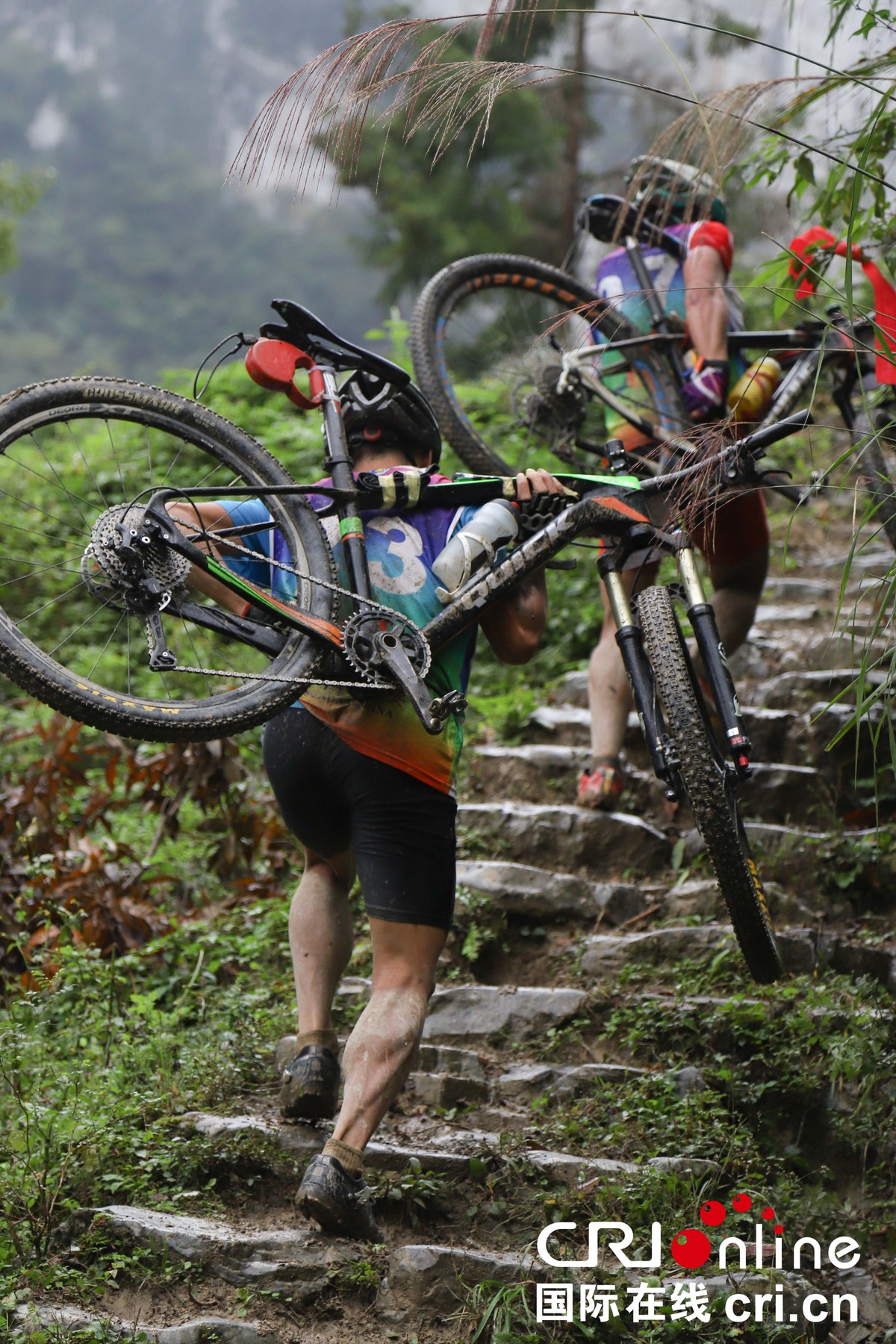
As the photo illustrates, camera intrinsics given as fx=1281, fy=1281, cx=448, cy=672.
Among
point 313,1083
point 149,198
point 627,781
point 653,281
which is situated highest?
point 149,198

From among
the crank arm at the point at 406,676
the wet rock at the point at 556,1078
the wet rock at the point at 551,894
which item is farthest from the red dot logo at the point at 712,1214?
the wet rock at the point at 551,894

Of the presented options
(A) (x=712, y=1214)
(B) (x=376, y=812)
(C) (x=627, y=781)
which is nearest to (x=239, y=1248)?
(B) (x=376, y=812)

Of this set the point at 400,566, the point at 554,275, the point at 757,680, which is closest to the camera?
the point at 400,566

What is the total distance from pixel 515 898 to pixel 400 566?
175 centimetres

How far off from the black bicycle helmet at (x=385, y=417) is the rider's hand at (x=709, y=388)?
1699 millimetres

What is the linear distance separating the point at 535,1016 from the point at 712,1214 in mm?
1111

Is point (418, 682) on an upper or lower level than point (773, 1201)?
upper

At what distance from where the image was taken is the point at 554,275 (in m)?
5.11

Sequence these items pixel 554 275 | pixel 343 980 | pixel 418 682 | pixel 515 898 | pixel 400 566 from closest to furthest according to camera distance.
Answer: pixel 418 682, pixel 400 566, pixel 343 980, pixel 515 898, pixel 554 275

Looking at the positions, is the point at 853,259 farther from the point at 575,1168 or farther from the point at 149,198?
the point at 149,198

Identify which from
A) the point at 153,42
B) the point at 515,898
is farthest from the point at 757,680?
the point at 153,42

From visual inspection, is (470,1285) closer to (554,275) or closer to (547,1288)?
(547,1288)

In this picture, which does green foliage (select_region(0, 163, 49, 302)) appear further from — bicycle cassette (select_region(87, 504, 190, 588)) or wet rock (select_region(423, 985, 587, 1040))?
bicycle cassette (select_region(87, 504, 190, 588))

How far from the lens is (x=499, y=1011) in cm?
420
